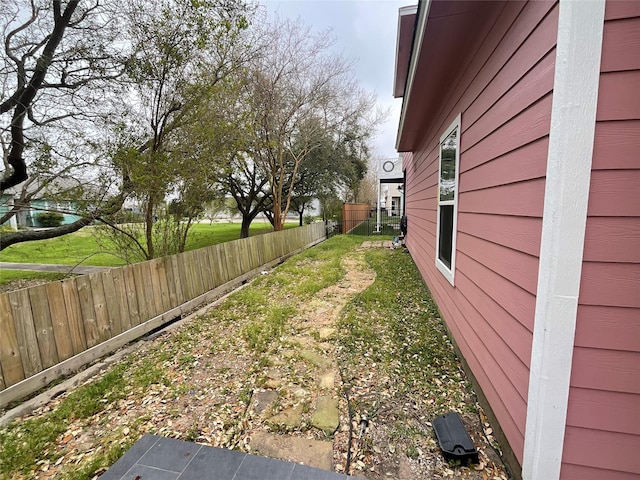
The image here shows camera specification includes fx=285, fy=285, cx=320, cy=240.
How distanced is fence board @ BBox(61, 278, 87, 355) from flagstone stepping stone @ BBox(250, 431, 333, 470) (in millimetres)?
2033

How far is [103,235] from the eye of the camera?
3.66 metres

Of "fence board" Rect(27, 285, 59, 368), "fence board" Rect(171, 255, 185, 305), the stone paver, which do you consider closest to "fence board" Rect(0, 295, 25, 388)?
"fence board" Rect(27, 285, 59, 368)

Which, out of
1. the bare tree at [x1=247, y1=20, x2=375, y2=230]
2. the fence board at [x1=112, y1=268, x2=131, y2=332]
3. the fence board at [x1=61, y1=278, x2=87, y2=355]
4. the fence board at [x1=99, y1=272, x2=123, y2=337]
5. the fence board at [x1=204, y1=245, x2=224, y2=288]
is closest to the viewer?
the fence board at [x1=61, y1=278, x2=87, y2=355]

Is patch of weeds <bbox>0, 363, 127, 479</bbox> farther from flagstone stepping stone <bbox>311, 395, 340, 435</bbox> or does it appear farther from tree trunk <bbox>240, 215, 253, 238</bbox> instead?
tree trunk <bbox>240, 215, 253, 238</bbox>

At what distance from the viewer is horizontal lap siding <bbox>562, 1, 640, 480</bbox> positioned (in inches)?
41.7

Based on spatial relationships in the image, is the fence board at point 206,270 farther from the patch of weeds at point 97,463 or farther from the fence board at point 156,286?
the patch of weeds at point 97,463

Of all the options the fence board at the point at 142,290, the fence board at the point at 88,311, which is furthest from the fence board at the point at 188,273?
the fence board at the point at 88,311

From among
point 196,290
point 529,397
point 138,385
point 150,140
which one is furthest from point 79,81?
point 529,397

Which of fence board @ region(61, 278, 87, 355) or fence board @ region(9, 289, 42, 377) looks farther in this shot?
fence board @ region(61, 278, 87, 355)

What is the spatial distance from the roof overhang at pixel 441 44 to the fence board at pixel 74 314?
12.0 ft

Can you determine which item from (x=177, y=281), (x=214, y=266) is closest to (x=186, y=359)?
(x=177, y=281)

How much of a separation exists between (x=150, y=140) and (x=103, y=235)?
136 centimetres

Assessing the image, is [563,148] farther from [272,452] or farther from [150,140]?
[150,140]

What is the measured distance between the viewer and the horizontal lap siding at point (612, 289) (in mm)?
1060
